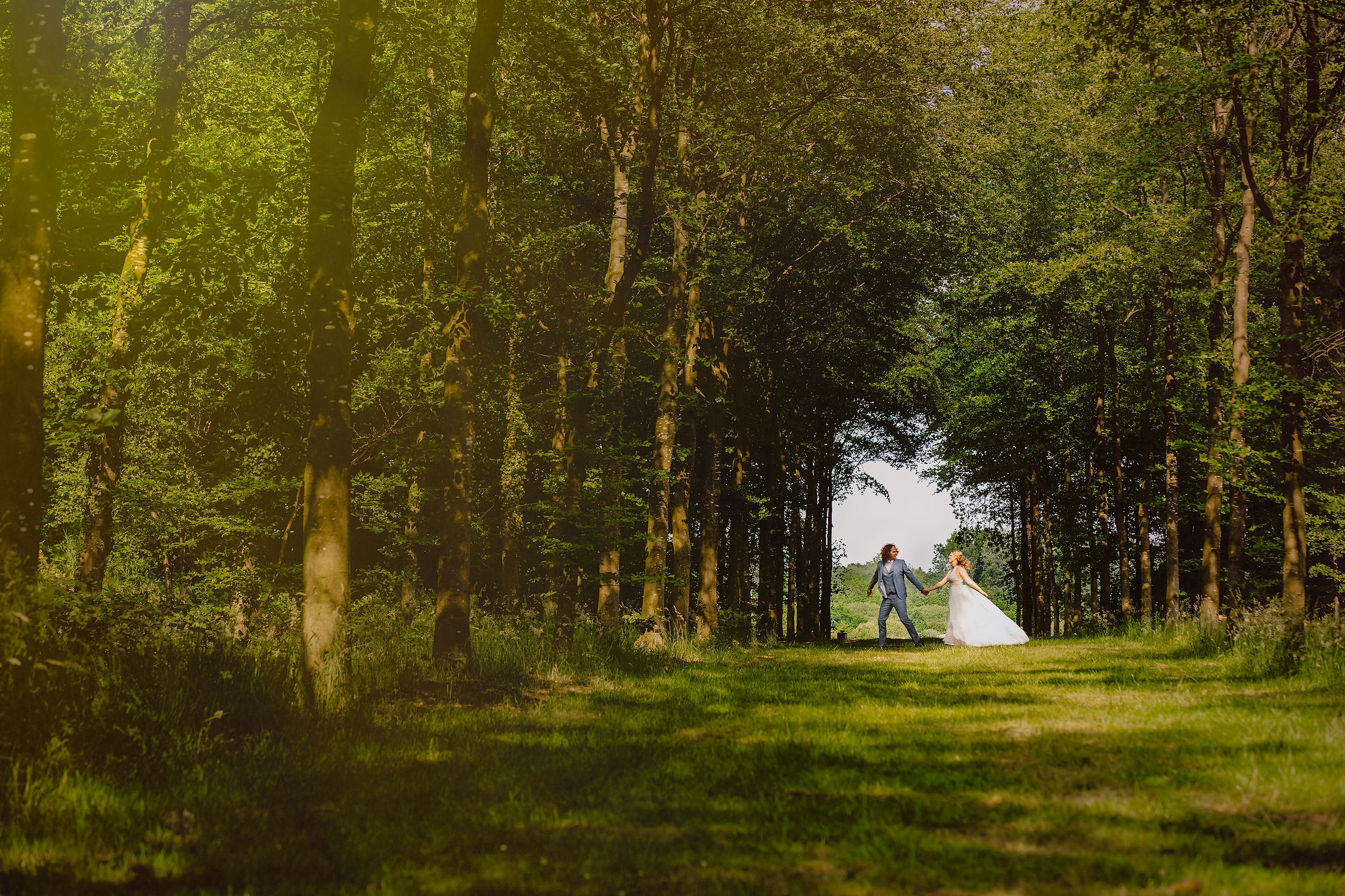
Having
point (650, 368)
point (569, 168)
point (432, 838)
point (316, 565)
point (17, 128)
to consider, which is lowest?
point (432, 838)

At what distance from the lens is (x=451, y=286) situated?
1152 centimetres

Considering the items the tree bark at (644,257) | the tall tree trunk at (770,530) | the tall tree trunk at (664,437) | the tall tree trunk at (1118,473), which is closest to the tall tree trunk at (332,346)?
the tree bark at (644,257)

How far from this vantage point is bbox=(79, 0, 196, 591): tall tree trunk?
41.1 feet

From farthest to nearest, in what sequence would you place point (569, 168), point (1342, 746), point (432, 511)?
point (432, 511)
point (569, 168)
point (1342, 746)

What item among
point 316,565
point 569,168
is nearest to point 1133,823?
point 316,565

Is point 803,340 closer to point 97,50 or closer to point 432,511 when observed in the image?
point 432,511

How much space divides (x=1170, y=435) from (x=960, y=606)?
11.5 meters

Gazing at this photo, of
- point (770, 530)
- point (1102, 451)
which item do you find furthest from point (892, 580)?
point (1102, 451)

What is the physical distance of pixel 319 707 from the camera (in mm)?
7727

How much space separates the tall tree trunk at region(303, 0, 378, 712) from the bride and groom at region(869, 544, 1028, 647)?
1427 centimetres

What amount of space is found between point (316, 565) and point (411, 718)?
1.58 meters

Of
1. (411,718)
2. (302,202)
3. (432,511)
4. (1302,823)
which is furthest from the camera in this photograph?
(432,511)

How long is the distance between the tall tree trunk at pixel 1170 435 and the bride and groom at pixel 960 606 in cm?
846

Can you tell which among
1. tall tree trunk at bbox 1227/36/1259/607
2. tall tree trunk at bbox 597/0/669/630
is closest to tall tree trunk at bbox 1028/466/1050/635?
tall tree trunk at bbox 1227/36/1259/607
